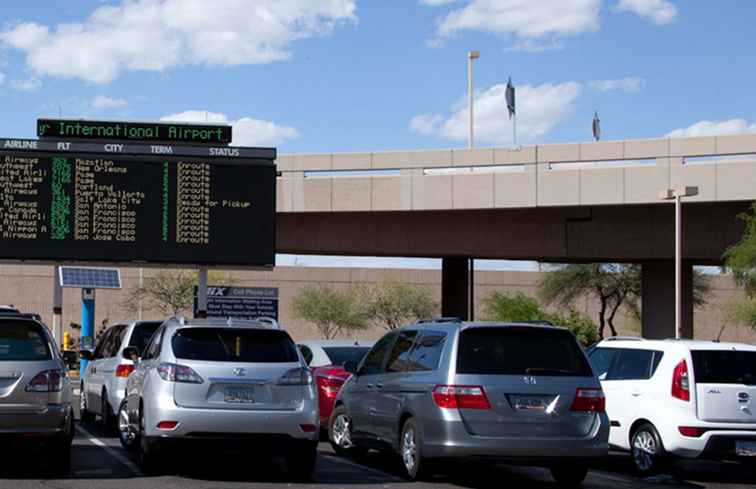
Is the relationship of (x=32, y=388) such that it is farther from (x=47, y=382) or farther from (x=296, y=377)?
(x=296, y=377)

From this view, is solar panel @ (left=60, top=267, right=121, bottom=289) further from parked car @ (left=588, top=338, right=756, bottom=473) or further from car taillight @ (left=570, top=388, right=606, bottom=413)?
car taillight @ (left=570, top=388, right=606, bottom=413)

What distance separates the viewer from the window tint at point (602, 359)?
609 inches

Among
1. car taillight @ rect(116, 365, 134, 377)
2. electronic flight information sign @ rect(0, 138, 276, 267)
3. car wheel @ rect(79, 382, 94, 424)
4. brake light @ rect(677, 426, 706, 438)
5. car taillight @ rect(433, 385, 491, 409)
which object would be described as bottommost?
car wheel @ rect(79, 382, 94, 424)

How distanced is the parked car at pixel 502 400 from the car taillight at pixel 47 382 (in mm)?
3618

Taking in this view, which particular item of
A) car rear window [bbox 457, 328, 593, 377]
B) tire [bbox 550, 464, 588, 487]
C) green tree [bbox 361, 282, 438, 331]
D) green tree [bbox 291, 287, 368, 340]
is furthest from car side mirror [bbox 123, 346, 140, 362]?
green tree [bbox 361, 282, 438, 331]

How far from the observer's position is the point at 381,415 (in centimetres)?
1367

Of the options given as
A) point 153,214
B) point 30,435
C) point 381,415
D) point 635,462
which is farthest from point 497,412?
point 153,214

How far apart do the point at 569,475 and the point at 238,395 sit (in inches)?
145

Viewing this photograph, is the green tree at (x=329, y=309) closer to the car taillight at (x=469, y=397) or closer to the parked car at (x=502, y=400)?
the parked car at (x=502, y=400)

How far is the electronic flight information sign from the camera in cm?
2361

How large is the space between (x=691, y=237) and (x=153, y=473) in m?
23.3

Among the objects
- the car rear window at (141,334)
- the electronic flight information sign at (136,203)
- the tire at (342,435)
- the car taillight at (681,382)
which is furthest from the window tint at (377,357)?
the electronic flight information sign at (136,203)

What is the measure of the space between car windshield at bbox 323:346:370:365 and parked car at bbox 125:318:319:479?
4.37 metres

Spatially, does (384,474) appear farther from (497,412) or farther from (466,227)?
(466,227)
